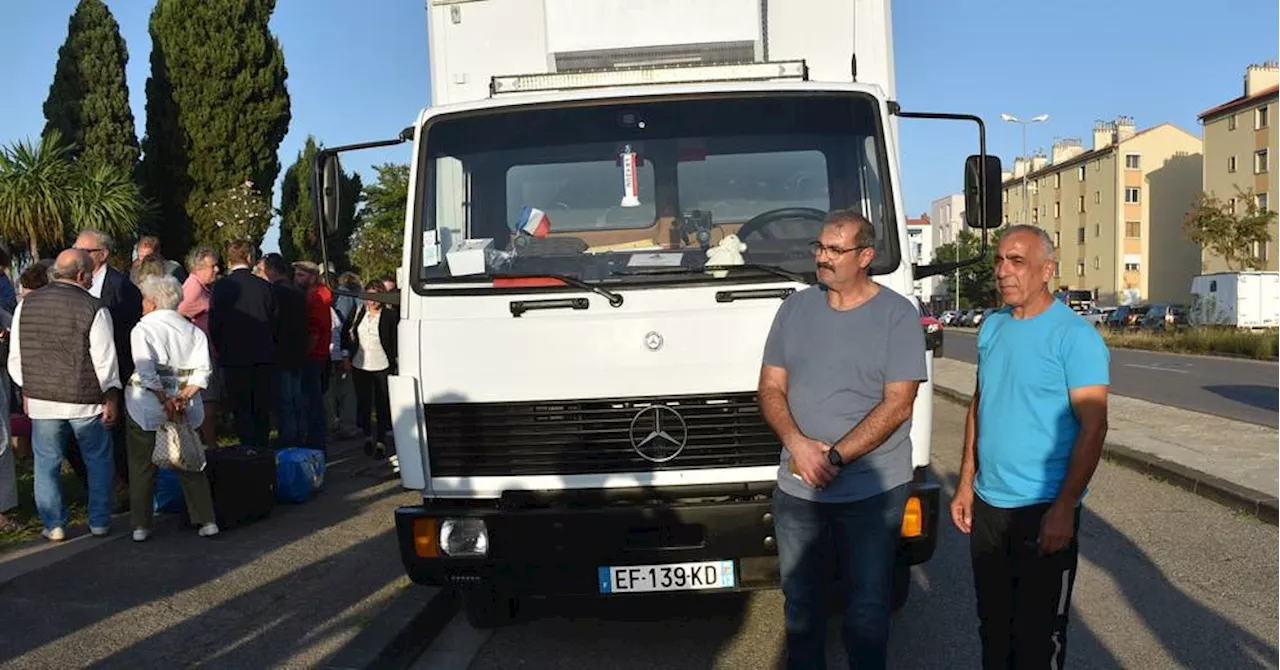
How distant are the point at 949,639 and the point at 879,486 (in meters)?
1.78

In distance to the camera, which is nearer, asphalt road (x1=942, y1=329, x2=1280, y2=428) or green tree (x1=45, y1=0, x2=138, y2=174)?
asphalt road (x1=942, y1=329, x2=1280, y2=428)

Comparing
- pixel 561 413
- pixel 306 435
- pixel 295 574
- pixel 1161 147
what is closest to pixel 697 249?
pixel 561 413

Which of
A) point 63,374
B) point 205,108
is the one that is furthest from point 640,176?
point 205,108

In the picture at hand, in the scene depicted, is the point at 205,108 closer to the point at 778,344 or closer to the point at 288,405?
the point at 288,405

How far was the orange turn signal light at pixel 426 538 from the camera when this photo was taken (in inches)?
177

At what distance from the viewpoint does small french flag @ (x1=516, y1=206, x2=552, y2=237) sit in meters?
4.94

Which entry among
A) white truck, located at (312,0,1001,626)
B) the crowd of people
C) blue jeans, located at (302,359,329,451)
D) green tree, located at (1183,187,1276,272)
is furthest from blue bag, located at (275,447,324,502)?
green tree, located at (1183,187,1276,272)

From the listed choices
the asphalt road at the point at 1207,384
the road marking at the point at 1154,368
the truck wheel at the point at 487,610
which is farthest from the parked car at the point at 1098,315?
the truck wheel at the point at 487,610

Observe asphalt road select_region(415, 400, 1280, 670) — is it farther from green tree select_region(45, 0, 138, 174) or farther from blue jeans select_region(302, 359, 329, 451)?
green tree select_region(45, 0, 138, 174)

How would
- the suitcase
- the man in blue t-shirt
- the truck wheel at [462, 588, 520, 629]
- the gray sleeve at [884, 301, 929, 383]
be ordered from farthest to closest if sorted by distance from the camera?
the suitcase → the truck wheel at [462, 588, 520, 629] → the gray sleeve at [884, 301, 929, 383] → the man in blue t-shirt

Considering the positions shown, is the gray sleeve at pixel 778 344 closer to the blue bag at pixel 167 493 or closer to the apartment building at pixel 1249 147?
the blue bag at pixel 167 493

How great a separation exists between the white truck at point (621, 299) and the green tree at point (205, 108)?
24311 mm

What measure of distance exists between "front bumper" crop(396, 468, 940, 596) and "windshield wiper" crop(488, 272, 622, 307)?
0.81 metres

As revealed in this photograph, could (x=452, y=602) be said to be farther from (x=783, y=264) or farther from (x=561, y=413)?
(x=783, y=264)
